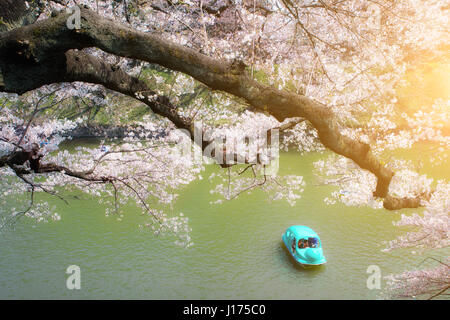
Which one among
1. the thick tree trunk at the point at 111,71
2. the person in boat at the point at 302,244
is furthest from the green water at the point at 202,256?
the thick tree trunk at the point at 111,71

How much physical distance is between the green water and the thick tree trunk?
1025 centimetres

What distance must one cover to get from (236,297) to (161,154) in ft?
21.2

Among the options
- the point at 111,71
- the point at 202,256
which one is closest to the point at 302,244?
the point at 202,256

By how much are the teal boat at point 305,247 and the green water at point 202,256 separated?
47cm

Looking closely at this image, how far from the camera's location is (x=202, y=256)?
14.2m

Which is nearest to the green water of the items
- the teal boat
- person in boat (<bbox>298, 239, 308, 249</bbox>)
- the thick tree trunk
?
the teal boat

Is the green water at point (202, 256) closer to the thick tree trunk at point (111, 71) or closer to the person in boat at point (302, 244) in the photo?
the person in boat at point (302, 244)

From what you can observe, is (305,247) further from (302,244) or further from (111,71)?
(111,71)

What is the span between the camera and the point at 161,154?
343 inches

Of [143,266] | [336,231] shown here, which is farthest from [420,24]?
[336,231]

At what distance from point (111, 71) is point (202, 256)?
1215cm

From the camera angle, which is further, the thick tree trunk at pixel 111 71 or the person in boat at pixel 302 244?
the person in boat at pixel 302 244

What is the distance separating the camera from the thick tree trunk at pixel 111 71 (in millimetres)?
2387

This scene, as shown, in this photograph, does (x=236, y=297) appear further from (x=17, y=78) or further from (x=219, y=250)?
(x=17, y=78)
